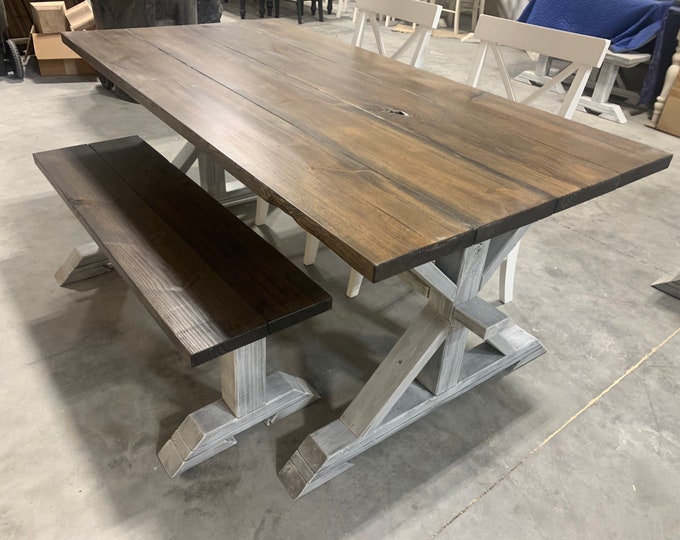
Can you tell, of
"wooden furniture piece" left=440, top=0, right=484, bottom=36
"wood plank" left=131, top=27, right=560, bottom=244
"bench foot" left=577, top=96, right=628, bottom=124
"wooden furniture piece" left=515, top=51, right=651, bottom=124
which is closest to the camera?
"wood plank" left=131, top=27, right=560, bottom=244

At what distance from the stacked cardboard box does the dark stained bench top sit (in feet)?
7.83

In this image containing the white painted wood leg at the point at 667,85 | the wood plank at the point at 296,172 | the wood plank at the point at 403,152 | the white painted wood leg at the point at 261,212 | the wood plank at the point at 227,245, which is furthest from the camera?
the white painted wood leg at the point at 667,85

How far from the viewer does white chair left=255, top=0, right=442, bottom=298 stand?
208cm

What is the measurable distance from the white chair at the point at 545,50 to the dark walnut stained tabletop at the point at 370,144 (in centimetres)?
30

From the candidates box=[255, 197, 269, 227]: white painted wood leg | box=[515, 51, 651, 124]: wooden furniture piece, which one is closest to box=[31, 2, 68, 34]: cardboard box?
box=[255, 197, 269, 227]: white painted wood leg

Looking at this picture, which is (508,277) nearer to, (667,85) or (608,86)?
(667,85)

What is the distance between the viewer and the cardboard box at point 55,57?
12.2 feet

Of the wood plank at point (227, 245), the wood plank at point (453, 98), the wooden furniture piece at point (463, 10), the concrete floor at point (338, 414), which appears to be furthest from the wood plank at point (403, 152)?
the wooden furniture piece at point (463, 10)

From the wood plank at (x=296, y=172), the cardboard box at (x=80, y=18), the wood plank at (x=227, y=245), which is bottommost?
the cardboard box at (x=80, y=18)

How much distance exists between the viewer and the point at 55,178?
1711mm

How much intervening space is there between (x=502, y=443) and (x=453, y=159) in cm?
84

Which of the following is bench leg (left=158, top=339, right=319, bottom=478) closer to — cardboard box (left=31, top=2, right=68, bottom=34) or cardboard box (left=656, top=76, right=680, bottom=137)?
cardboard box (left=31, top=2, right=68, bottom=34)

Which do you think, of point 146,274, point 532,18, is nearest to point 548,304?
point 146,274

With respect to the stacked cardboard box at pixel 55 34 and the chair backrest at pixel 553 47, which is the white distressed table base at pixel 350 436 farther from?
the stacked cardboard box at pixel 55 34
